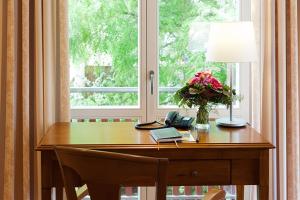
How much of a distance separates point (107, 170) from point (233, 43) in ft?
3.65

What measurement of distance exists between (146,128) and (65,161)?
2.56ft

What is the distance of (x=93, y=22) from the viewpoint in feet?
9.38

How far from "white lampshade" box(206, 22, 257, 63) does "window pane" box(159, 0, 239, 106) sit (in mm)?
528

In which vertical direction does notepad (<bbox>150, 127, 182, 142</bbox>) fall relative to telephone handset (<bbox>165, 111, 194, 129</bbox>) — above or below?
below

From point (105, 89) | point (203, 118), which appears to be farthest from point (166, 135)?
point (105, 89)

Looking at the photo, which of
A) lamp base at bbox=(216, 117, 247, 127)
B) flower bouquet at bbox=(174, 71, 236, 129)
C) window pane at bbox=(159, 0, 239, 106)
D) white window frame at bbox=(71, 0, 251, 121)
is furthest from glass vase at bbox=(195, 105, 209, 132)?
window pane at bbox=(159, 0, 239, 106)

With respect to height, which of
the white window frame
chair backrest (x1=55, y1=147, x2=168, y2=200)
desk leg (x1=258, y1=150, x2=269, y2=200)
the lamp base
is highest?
the white window frame

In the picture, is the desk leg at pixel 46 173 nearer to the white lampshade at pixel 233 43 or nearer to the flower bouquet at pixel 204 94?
the flower bouquet at pixel 204 94

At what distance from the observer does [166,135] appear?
2.08 m

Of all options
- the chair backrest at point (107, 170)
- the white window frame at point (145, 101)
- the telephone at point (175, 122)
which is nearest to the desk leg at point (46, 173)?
the chair backrest at point (107, 170)

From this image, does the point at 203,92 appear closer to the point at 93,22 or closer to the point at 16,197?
the point at 93,22

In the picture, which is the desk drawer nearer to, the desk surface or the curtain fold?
the desk surface

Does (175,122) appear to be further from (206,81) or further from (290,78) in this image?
(290,78)

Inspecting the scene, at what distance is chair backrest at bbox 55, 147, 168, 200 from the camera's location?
1.47 meters
